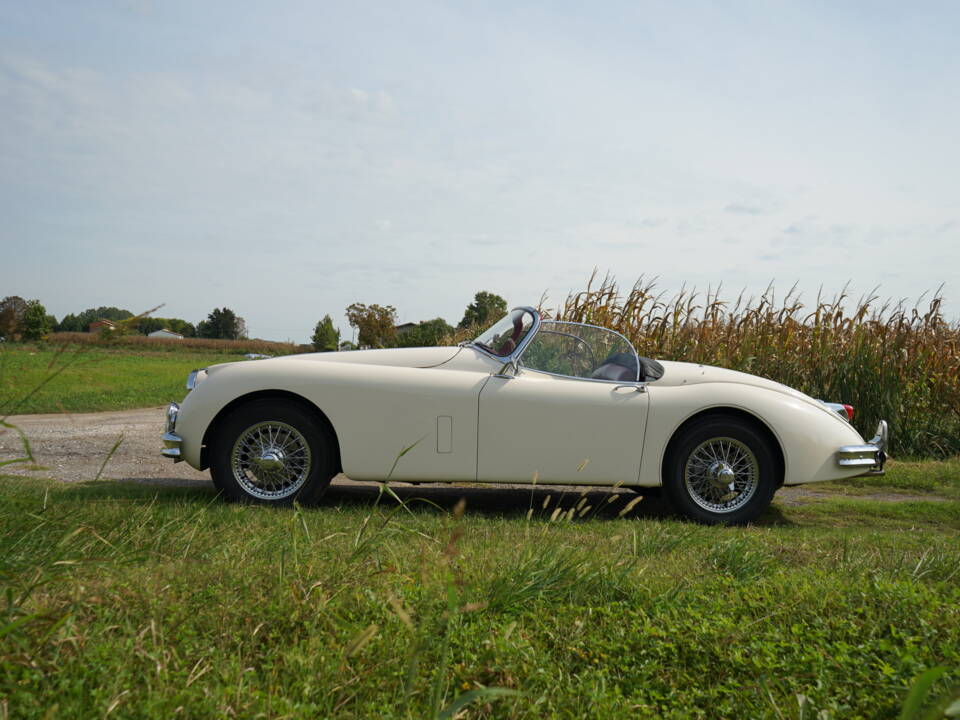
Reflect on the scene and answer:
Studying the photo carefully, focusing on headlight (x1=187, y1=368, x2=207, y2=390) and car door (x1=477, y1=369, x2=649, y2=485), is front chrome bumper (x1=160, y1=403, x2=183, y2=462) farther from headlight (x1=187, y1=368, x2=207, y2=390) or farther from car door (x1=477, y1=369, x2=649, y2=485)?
car door (x1=477, y1=369, x2=649, y2=485)

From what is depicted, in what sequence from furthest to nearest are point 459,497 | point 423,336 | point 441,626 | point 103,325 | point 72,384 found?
point 423,336 < point 72,384 < point 459,497 < point 103,325 < point 441,626

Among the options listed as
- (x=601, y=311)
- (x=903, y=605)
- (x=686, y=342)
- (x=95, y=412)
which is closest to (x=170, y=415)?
(x=903, y=605)

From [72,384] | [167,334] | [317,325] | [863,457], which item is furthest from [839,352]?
[167,334]

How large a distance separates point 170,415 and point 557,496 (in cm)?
337

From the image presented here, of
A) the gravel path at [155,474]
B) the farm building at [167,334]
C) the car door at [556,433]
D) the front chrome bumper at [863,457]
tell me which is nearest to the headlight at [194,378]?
the gravel path at [155,474]

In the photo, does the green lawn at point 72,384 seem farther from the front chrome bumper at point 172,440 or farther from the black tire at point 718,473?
the black tire at point 718,473

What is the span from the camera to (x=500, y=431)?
5512mm

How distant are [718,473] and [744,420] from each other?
1.51 feet

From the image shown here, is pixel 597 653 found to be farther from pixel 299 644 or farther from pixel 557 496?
pixel 557 496

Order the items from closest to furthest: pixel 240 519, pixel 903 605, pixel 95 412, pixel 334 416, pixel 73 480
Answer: pixel 903 605, pixel 240 519, pixel 334 416, pixel 73 480, pixel 95 412

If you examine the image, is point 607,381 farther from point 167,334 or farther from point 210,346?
point 167,334

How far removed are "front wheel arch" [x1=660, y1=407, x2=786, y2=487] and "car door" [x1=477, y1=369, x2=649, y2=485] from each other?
0.25 meters

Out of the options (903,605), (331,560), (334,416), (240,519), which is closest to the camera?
(903,605)

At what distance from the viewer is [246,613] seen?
294 cm
